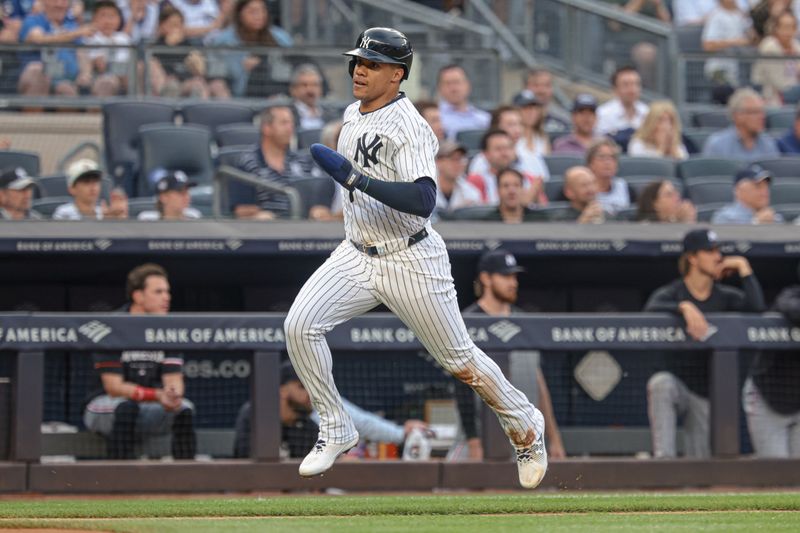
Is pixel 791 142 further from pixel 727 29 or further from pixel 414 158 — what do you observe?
pixel 414 158

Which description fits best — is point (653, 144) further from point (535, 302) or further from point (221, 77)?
point (221, 77)

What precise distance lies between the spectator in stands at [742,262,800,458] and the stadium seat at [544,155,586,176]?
101 inches

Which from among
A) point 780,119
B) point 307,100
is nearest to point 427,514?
point 307,100

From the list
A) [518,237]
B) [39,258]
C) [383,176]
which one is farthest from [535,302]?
[383,176]

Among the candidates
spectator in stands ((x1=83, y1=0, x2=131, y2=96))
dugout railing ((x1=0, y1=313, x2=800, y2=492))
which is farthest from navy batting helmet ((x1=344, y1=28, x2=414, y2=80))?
spectator in stands ((x1=83, y1=0, x2=131, y2=96))

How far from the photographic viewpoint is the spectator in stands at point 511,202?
28.5 feet

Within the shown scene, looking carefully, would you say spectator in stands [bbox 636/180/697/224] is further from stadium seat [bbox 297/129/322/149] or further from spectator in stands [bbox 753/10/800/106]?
spectator in stands [bbox 753/10/800/106]

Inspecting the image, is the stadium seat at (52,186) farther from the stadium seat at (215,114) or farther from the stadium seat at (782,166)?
the stadium seat at (782,166)

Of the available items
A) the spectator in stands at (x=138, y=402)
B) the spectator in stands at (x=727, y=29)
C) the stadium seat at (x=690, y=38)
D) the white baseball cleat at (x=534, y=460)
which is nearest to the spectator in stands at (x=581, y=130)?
the spectator in stands at (x=727, y=29)

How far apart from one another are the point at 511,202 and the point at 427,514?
3.28m

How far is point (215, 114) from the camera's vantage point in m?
10.6

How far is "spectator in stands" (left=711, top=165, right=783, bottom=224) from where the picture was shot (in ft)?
30.2

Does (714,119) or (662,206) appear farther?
(714,119)

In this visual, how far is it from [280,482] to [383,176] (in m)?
2.59
